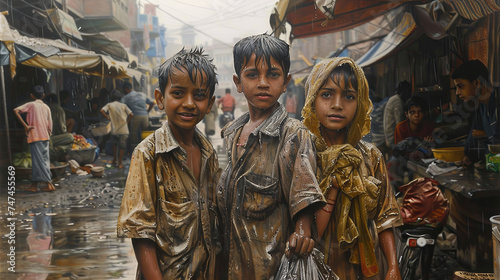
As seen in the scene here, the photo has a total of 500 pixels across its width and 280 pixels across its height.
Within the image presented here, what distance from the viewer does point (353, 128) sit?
7.29 feet

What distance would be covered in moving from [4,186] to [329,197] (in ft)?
8.23

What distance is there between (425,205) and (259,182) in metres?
1.41

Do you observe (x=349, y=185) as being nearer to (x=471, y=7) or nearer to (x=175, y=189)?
(x=175, y=189)

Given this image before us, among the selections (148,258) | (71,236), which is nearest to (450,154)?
(148,258)

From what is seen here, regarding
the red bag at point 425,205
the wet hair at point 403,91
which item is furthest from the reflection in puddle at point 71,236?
A: the wet hair at point 403,91

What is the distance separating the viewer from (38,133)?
3.41m

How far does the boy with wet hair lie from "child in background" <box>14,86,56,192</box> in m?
1.77

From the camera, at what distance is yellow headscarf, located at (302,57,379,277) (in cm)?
216

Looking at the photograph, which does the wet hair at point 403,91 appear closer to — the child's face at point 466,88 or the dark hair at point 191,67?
the child's face at point 466,88

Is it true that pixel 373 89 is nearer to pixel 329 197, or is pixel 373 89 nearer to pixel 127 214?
Answer: pixel 329 197

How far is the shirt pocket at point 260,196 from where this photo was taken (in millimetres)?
1996

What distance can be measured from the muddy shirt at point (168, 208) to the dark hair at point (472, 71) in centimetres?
223

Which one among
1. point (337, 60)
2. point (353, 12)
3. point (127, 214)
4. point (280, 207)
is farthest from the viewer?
point (353, 12)

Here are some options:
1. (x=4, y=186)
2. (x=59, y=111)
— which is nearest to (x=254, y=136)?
(x=59, y=111)
